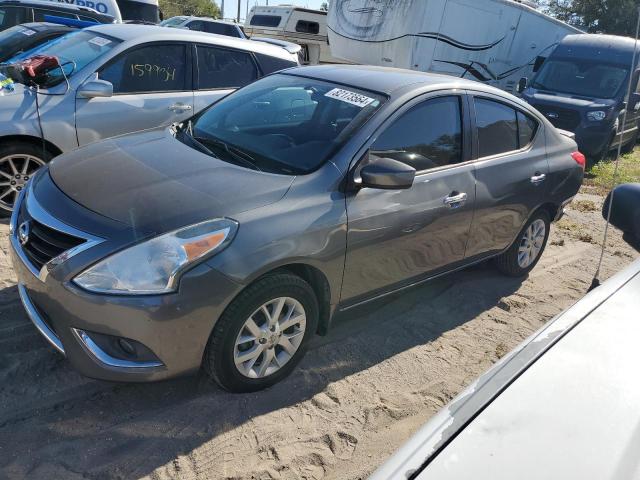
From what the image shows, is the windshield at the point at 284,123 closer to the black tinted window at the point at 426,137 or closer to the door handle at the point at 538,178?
the black tinted window at the point at 426,137

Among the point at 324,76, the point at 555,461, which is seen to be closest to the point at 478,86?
the point at 324,76

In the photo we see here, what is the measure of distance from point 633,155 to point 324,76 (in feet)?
36.7

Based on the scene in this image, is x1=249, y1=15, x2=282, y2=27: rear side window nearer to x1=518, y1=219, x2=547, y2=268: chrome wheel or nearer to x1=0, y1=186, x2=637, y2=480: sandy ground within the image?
x1=518, y1=219, x2=547, y2=268: chrome wheel

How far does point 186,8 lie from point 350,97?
157 feet

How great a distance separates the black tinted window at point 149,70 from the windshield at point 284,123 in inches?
62.0

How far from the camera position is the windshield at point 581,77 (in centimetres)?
1015

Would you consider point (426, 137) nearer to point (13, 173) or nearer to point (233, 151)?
point (233, 151)

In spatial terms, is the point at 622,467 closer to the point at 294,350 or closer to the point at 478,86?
the point at 294,350

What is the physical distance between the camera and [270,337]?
113 inches

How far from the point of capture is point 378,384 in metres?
3.18

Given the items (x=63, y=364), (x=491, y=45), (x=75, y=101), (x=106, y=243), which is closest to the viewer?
(x=106, y=243)

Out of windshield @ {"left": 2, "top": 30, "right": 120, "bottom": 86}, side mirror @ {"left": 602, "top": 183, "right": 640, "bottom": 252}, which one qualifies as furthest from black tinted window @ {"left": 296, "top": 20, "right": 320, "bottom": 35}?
side mirror @ {"left": 602, "top": 183, "right": 640, "bottom": 252}

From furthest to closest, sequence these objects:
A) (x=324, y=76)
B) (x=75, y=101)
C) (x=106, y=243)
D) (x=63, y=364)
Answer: (x=75, y=101)
(x=324, y=76)
(x=63, y=364)
(x=106, y=243)

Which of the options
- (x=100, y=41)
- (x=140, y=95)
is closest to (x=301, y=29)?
(x=100, y=41)
